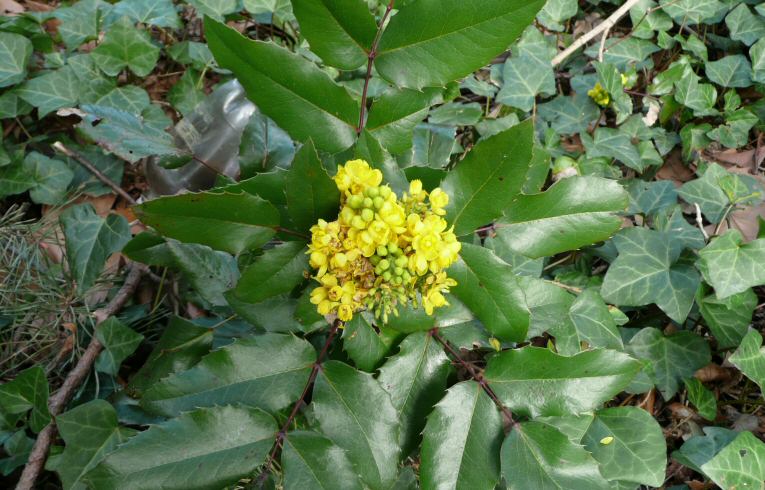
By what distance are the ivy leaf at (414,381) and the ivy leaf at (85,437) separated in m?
0.69

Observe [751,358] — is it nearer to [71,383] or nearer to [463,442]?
[463,442]

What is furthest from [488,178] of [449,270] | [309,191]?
[309,191]

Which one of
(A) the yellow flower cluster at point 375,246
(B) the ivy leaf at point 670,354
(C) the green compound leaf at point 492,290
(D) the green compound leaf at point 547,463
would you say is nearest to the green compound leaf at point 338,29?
(A) the yellow flower cluster at point 375,246

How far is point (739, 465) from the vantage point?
1276 millimetres

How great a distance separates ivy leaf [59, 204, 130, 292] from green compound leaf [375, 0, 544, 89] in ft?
3.13

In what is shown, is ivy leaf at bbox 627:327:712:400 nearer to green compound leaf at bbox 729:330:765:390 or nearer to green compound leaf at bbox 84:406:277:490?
green compound leaf at bbox 729:330:765:390

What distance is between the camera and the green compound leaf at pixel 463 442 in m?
0.95

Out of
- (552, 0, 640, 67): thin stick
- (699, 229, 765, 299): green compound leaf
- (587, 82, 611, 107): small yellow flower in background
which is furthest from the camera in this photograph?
(552, 0, 640, 67): thin stick

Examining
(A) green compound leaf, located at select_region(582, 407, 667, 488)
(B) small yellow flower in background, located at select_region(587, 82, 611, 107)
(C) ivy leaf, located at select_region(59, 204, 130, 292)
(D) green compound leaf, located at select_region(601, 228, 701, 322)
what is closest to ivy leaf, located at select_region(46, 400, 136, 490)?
(C) ivy leaf, located at select_region(59, 204, 130, 292)

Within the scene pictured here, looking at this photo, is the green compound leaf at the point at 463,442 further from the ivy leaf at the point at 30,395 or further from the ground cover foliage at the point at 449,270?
the ivy leaf at the point at 30,395

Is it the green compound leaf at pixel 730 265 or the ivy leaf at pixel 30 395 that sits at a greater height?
the green compound leaf at pixel 730 265

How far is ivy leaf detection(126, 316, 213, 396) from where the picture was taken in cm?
120

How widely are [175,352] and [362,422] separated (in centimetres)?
50

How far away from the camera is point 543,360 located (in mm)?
1010
